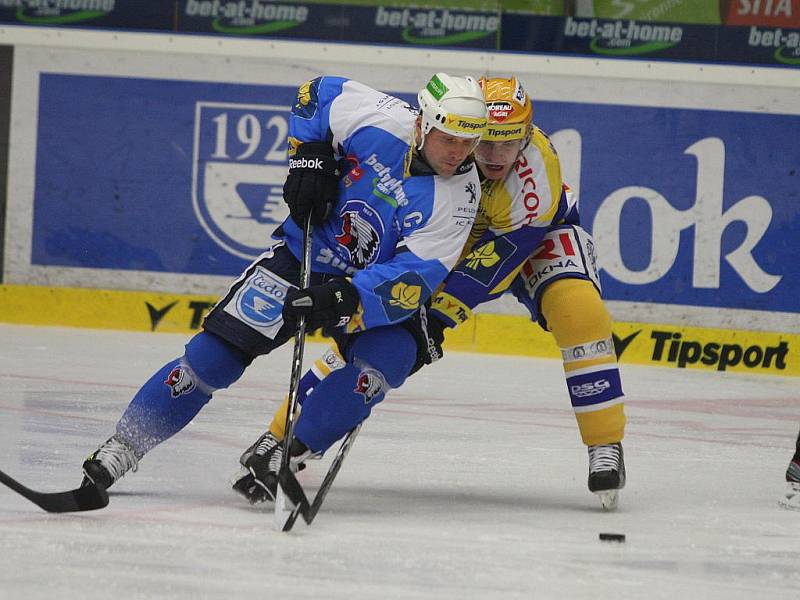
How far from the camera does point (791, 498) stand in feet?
11.2

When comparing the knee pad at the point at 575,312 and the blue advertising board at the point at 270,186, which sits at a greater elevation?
the knee pad at the point at 575,312

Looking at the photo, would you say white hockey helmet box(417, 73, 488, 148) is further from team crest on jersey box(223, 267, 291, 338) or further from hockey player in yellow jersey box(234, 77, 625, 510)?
team crest on jersey box(223, 267, 291, 338)

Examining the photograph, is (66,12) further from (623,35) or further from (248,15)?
(623,35)

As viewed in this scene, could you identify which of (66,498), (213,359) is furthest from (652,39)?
(66,498)

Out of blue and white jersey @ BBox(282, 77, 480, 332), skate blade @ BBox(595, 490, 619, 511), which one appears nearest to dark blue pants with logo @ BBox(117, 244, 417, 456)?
blue and white jersey @ BBox(282, 77, 480, 332)

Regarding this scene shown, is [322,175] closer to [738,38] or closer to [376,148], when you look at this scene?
[376,148]

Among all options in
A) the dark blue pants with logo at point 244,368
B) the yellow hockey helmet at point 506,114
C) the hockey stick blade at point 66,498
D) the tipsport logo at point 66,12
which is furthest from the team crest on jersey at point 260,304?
the tipsport logo at point 66,12

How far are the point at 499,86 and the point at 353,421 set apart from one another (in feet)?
2.81

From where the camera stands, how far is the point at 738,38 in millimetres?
7168

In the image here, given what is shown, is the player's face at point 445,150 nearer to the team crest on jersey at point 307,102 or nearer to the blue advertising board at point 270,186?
the team crest on jersey at point 307,102

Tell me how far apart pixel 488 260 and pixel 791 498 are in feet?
2.97

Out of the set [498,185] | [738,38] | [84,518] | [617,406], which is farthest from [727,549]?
[738,38]

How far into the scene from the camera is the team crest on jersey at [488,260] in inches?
135

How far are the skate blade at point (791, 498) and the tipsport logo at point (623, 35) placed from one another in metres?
4.11
